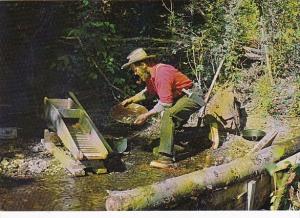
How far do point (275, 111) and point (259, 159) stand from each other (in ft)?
1.06

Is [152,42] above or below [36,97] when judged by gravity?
above

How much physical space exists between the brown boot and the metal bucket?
0.47 meters

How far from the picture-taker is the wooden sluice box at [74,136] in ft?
10.7

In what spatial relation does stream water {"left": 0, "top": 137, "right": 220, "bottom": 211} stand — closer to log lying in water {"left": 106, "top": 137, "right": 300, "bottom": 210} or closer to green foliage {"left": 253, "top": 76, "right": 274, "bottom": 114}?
log lying in water {"left": 106, "top": 137, "right": 300, "bottom": 210}

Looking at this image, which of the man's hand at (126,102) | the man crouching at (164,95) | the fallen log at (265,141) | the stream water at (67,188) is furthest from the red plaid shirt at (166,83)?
the fallen log at (265,141)

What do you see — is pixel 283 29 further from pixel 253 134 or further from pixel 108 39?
pixel 108 39

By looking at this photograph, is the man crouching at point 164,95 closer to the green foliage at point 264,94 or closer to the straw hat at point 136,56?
the straw hat at point 136,56

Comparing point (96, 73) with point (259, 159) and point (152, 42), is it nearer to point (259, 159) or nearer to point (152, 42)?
point (152, 42)

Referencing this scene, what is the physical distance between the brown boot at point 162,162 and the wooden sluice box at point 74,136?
269 millimetres

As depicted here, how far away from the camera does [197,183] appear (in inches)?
127

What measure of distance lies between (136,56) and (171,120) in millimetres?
418

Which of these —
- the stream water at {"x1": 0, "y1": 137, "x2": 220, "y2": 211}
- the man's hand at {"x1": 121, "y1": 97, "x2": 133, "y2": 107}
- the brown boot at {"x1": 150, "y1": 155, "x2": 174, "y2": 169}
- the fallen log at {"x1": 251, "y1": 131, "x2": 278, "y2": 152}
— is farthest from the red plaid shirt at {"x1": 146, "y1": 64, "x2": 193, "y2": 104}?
the fallen log at {"x1": 251, "y1": 131, "x2": 278, "y2": 152}

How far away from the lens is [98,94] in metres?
3.42
